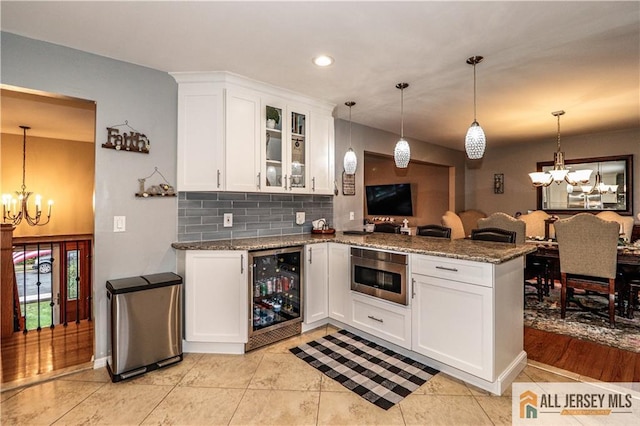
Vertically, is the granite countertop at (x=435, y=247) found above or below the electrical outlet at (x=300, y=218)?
below

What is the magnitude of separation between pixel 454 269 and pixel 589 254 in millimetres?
2125

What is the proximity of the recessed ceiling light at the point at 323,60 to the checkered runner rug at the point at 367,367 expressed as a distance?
244 cm

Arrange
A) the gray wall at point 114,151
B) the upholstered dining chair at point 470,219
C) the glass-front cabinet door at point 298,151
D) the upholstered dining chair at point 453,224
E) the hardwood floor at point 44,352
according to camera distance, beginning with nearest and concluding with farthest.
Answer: the gray wall at point 114,151
the hardwood floor at point 44,352
the glass-front cabinet door at point 298,151
the upholstered dining chair at point 453,224
the upholstered dining chair at point 470,219

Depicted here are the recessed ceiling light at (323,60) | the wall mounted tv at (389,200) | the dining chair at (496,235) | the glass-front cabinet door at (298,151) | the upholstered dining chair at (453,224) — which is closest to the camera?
the recessed ceiling light at (323,60)

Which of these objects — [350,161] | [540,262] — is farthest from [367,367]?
[540,262]

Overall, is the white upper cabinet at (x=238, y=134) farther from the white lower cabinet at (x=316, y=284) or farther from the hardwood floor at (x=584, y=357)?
the hardwood floor at (x=584, y=357)

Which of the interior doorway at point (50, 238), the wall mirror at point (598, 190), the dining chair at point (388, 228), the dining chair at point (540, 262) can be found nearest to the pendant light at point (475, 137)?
the dining chair at point (388, 228)

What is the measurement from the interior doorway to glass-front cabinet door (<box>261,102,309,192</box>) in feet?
4.84

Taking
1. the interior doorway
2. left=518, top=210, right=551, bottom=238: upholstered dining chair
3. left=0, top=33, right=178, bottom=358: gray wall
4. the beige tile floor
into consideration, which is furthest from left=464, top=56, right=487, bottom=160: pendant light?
left=518, top=210, right=551, bottom=238: upholstered dining chair

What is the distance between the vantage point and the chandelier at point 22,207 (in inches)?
178

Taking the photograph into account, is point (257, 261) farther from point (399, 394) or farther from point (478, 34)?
point (478, 34)

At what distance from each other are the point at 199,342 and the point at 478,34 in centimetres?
322

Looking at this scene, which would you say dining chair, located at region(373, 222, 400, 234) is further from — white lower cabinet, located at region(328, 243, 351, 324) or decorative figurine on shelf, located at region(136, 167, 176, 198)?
decorative figurine on shelf, located at region(136, 167, 176, 198)

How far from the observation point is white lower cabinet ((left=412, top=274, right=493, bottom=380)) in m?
2.05
